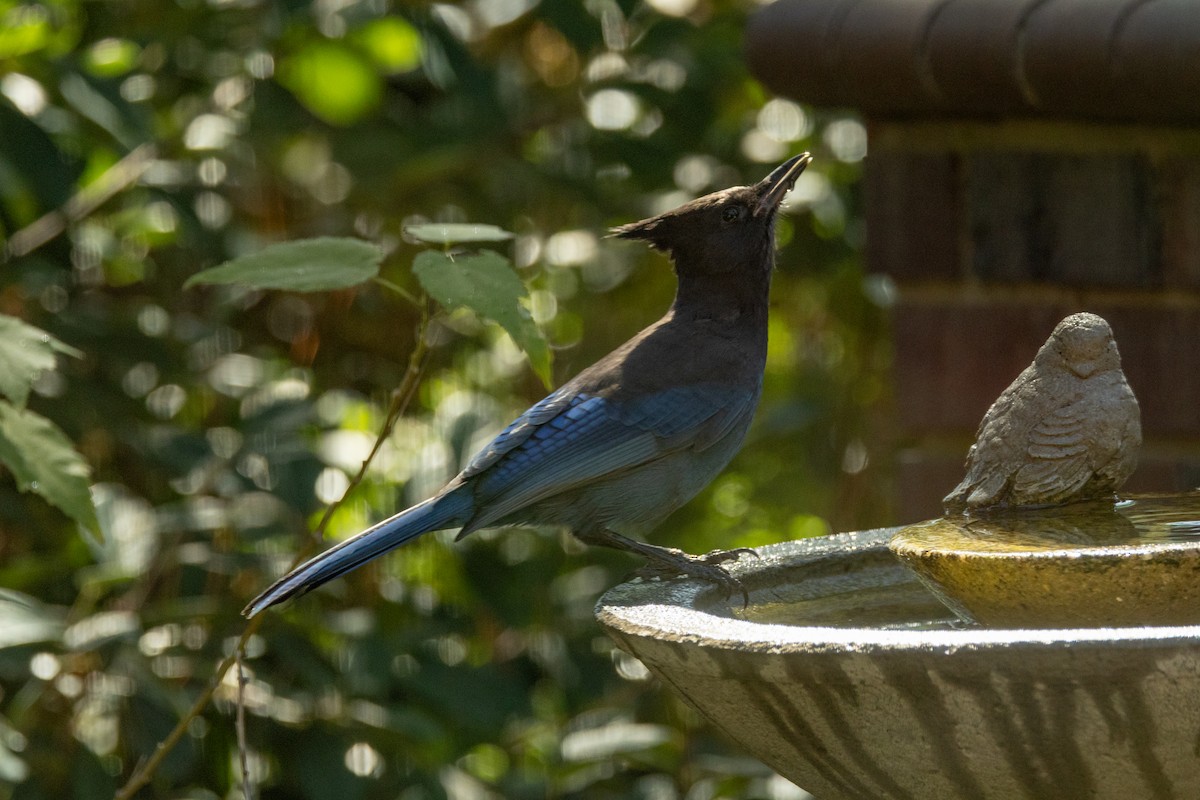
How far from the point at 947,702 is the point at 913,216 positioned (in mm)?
1912

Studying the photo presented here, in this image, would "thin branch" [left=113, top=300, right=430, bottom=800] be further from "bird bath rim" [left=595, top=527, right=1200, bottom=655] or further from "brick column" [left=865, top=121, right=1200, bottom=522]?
"brick column" [left=865, top=121, right=1200, bottom=522]

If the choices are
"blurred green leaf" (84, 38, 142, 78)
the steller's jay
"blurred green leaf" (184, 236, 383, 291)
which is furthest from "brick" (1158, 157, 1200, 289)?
"blurred green leaf" (84, 38, 142, 78)

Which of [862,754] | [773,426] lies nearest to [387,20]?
[773,426]

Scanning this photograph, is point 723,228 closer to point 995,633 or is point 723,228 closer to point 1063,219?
point 1063,219

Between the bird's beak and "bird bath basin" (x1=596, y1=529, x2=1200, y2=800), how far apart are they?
155cm

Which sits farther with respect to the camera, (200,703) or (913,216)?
(913,216)

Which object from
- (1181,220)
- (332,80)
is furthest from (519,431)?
(332,80)

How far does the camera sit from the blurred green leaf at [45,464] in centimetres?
256

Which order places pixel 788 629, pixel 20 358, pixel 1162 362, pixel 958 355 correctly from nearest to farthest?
pixel 788 629
pixel 20 358
pixel 1162 362
pixel 958 355

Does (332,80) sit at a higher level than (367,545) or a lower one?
higher

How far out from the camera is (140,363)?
406 centimetres

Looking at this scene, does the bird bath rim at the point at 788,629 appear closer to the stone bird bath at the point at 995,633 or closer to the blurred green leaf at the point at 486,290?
the stone bird bath at the point at 995,633

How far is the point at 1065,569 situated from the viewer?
1881 millimetres

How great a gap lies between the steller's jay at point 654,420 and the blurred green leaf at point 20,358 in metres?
0.52
